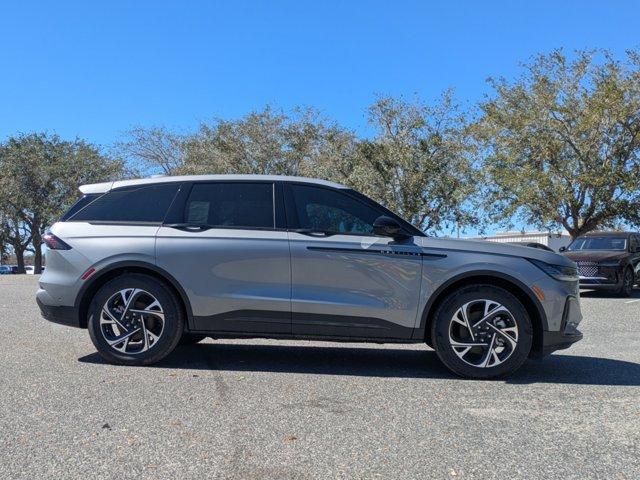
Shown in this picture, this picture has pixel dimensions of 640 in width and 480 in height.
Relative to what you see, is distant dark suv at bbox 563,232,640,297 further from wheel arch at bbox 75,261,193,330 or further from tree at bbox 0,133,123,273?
tree at bbox 0,133,123,273

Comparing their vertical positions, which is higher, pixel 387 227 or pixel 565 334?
pixel 387 227

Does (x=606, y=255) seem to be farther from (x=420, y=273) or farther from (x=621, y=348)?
(x=420, y=273)

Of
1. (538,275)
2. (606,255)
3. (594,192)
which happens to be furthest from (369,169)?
(538,275)

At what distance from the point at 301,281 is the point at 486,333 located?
1.72 metres

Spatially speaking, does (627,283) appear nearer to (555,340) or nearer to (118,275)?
(555,340)

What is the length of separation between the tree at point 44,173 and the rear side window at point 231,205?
32721 mm

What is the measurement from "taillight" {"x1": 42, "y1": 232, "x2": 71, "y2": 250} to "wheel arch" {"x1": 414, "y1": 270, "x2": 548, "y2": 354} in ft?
11.3

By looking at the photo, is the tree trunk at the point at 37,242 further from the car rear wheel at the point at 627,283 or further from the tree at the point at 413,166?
the car rear wheel at the point at 627,283

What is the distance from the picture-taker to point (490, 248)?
5.83 metres

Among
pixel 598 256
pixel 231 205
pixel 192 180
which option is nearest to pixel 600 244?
pixel 598 256

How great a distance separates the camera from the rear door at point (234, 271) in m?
5.79

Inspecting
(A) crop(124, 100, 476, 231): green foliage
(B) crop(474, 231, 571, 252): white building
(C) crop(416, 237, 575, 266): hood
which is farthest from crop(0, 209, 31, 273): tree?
(C) crop(416, 237, 575, 266): hood

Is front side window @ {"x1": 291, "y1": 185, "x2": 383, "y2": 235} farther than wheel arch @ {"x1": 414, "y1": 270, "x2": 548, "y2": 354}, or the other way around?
front side window @ {"x1": 291, "y1": 185, "x2": 383, "y2": 235}

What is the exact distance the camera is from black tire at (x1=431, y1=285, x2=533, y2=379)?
5.65 m
